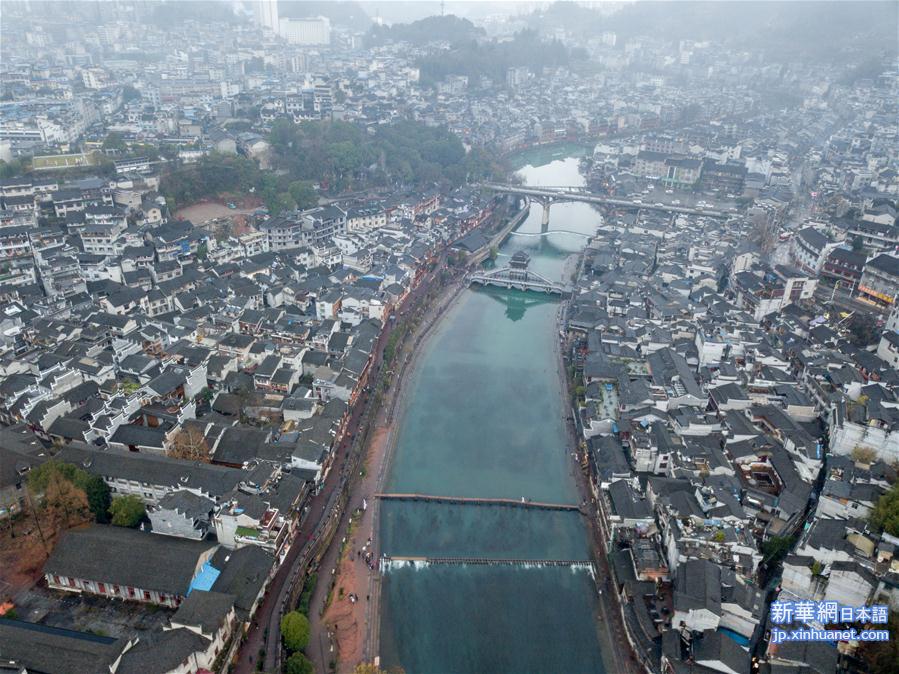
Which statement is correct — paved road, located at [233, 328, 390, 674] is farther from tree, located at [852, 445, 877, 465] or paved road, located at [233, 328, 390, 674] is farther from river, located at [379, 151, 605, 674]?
tree, located at [852, 445, 877, 465]

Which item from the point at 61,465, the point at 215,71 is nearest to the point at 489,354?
the point at 61,465

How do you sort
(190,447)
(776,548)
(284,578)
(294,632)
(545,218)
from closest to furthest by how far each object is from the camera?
(294,632), (284,578), (776,548), (190,447), (545,218)

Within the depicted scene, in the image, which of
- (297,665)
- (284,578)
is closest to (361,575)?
(284,578)

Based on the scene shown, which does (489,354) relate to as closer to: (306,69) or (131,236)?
(131,236)

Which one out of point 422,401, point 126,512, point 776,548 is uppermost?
point 126,512

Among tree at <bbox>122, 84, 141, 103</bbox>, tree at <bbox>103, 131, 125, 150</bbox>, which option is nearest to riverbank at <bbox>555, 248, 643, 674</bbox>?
tree at <bbox>103, 131, 125, 150</bbox>

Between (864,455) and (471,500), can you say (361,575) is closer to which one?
(471,500)
